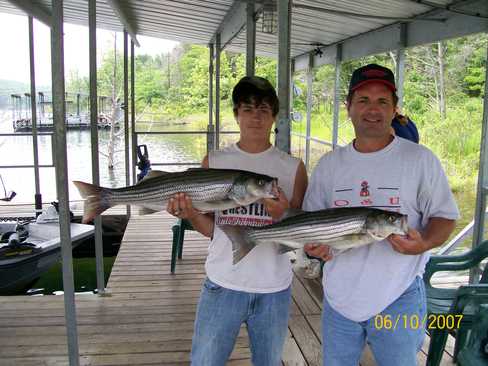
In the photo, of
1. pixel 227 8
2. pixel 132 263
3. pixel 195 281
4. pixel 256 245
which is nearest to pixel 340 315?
pixel 256 245

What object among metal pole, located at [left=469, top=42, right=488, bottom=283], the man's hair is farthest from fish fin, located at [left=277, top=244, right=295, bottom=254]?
metal pole, located at [left=469, top=42, right=488, bottom=283]

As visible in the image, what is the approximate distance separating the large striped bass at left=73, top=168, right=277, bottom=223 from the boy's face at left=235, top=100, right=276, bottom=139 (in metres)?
0.18

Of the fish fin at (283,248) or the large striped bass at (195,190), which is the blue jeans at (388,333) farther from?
the large striped bass at (195,190)

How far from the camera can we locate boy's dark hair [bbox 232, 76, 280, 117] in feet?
6.29

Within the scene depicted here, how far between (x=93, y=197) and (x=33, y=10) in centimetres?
481

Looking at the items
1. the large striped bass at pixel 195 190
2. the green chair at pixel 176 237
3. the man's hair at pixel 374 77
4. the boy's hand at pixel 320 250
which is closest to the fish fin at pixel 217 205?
the large striped bass at pixel 195 190

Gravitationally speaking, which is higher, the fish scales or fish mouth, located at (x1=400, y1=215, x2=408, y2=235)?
fish mouth, located at (x1=400, y1=215, x2=408, y2=235)

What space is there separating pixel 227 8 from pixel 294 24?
1053 mm

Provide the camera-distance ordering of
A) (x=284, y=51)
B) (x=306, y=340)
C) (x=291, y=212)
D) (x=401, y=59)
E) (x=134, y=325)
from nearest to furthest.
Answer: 1. (x=291, y=212)
2. (x=284, y=51)
3. (x=306, y=340)
4. (x=134, y=325)
5. (x=401, y=59)

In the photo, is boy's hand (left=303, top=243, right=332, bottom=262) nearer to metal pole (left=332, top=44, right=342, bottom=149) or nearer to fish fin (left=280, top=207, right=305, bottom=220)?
fish fin (left=280, top=207, right=305, bottom=220)

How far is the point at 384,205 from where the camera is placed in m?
1.68

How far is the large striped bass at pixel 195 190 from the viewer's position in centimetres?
182

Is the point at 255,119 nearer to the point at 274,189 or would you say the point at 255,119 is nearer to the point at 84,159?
the point at 274,189

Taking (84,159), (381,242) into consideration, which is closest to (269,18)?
(381,242)
